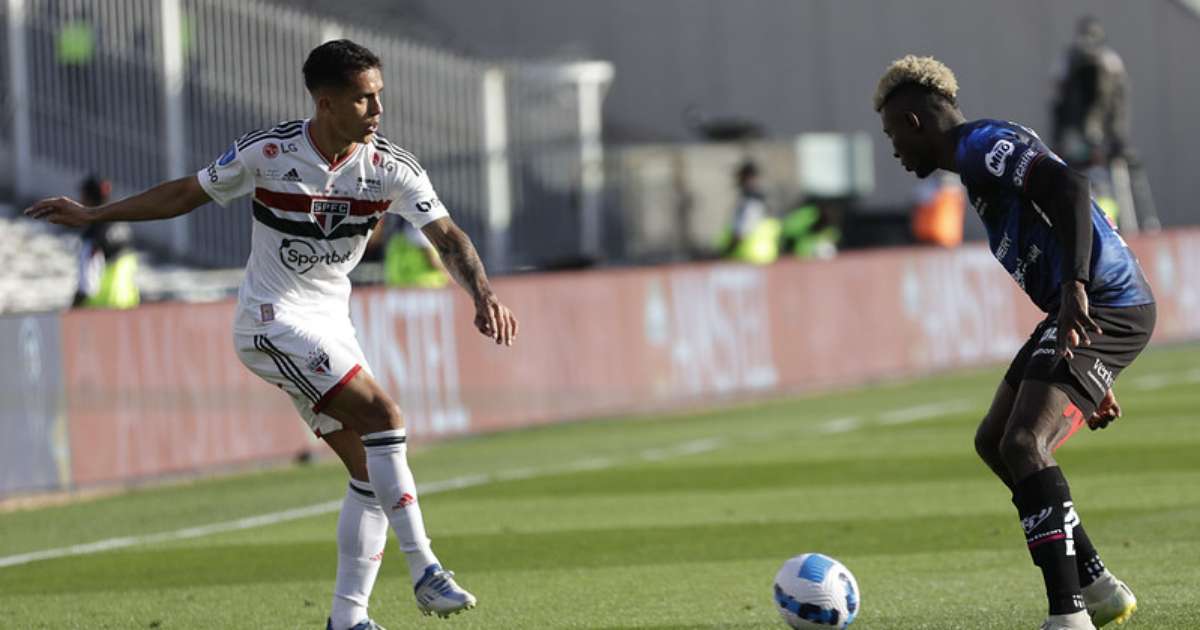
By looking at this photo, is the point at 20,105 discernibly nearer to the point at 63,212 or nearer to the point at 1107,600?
the point at 63,212

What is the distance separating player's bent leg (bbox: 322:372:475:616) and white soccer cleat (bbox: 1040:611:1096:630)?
1.98 m

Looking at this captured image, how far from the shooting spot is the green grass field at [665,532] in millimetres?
9055

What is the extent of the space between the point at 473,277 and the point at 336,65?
905 millimetres

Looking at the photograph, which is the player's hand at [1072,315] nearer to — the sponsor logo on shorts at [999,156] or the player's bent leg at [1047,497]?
the player's bent leg at [1047,497]

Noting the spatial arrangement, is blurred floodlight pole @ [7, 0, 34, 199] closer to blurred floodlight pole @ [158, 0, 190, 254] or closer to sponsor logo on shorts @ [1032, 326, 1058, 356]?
blurred floodlight pole @ [158, 0, 190, 254]

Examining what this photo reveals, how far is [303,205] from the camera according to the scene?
26.4 ft

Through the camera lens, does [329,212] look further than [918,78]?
Yes

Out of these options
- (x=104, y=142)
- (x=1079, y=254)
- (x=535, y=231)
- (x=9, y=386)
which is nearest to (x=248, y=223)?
(x=104, y=142)

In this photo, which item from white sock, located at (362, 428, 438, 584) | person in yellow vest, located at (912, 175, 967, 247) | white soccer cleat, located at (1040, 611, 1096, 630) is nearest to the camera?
white soccer cleat, located at (1040, 611, 1096, 630)

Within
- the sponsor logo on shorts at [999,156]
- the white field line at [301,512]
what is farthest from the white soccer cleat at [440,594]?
the white field line at [301,512]

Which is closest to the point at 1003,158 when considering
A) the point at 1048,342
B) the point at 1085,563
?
the point at 1048,342

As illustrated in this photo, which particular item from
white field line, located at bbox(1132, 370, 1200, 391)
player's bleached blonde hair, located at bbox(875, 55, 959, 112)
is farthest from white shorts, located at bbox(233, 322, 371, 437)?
white field line, located at bbox(1132, 370, 1200, 391)

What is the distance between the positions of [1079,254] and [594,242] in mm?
19312

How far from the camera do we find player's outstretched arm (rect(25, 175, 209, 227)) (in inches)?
319
